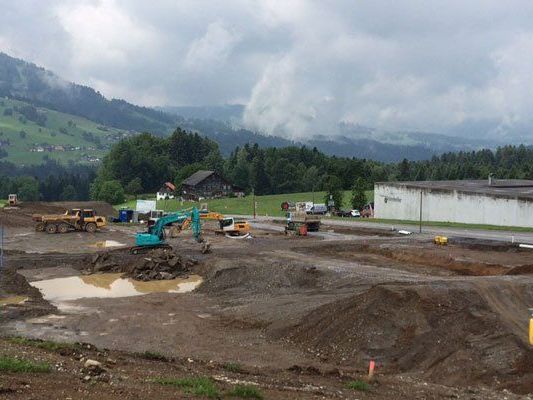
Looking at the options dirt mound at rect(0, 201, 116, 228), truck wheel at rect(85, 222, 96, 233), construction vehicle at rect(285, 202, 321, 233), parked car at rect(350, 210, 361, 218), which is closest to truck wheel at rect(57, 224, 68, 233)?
truck wheel at rect(85, 222, 96, 233)

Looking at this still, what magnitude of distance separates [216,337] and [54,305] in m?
11.4

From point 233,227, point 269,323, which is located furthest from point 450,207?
point 269,323

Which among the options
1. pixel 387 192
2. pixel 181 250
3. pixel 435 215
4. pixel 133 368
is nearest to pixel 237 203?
pixel 387 192

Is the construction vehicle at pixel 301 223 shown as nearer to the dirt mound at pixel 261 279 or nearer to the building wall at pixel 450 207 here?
the building wall at pixel 450 207

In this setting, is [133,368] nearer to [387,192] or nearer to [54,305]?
[54,305]

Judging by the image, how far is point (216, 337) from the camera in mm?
24703

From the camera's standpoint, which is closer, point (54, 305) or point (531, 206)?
point (54, 305)

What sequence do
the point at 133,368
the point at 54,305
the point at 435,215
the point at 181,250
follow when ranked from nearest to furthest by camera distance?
the point at 133,368
the point at 54,305
the point at 181,250
the point at 435,215

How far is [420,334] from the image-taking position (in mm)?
21453

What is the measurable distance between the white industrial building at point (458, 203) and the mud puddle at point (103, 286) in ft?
133

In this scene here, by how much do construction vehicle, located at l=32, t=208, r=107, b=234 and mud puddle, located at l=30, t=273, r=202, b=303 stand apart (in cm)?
2407

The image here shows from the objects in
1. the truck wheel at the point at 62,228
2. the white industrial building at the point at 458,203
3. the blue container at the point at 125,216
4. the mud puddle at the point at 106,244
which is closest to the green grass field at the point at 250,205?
the white industrial building at the point at 458,203

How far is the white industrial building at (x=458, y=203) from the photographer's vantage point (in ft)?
216

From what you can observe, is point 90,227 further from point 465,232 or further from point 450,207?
point 450,207
